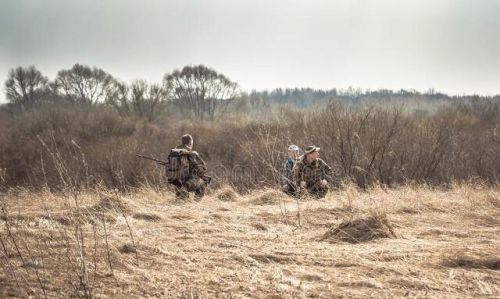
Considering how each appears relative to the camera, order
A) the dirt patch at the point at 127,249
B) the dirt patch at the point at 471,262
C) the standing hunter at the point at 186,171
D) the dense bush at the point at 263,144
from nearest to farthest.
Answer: the dirt patch at the point at 471,262 → the dirt patch at the point at 127,249 → the standing hunter at the point at 186,171 → the dense bush at the point at 263,144

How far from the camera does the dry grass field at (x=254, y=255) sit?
3.16 meters

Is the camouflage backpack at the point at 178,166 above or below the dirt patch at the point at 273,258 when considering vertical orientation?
above

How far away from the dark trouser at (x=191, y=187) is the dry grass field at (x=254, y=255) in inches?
88.1

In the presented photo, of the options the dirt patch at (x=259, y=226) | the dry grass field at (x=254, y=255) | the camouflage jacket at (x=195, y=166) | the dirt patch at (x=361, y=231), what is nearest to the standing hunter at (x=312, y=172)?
the camouflage jacket at (x=195, y=166)

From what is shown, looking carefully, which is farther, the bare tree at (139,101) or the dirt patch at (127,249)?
the bare tree at (139,101)

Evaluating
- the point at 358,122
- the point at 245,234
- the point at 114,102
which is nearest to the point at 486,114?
the point at 358,122

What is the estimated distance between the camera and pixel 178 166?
8.74 meters

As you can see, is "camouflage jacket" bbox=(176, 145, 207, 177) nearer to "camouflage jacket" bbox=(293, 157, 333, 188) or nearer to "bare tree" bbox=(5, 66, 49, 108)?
"camouflage jacket" bbox=(293, 157, 333, 188)

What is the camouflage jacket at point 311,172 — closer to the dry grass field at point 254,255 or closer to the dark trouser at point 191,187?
Result: the dark trouser at point 191,187

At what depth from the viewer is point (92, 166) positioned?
25.5 metres

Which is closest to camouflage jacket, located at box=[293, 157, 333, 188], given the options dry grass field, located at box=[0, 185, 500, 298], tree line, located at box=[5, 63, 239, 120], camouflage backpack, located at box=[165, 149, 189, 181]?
dry grass field, located at box=[0, 185, 500, 298]

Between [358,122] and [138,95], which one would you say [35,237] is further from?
[138,95]

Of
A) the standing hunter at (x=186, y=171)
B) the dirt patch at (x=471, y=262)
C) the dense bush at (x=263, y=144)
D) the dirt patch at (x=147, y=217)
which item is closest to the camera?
the dirt patch at (x=471, y=262)

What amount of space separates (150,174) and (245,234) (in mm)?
19336
